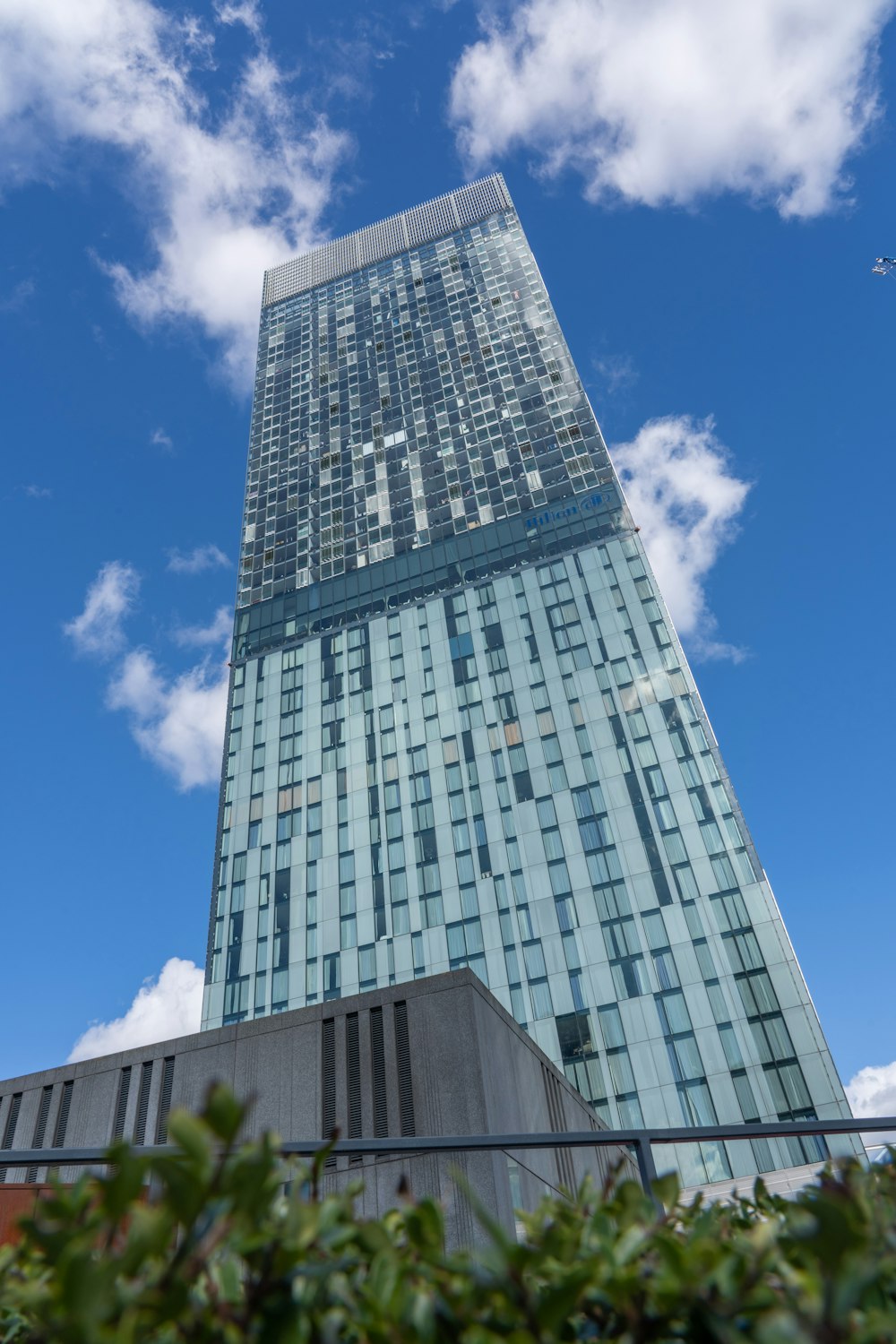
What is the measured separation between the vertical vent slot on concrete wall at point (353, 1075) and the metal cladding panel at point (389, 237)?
87162mm

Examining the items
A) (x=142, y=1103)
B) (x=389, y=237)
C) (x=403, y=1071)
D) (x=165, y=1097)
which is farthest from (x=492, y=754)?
(x=389, y=237)

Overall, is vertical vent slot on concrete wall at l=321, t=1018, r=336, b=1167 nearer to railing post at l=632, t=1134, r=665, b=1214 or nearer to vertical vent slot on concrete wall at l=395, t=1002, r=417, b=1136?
vertical vent slot on concrete wall at l=395, t=1002, r=417, b=1136

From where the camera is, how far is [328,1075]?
813 inches

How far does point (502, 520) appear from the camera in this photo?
216ft

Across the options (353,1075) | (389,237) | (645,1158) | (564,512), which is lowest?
(645,1158)

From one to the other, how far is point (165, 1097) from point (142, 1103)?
0.60 meters

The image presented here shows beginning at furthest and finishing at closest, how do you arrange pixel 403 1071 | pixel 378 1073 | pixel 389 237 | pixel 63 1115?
pixel 389 237 → pixel 63 1115 → pixel 378 1073 → pixel 403 1071

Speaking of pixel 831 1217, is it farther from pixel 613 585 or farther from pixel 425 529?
pixel 425 529

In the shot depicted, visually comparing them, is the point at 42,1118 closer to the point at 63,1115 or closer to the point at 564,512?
the point at 63,1115

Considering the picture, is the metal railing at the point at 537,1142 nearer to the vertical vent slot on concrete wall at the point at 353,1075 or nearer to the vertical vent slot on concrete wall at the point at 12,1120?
the vertical vent slot on concrete wall at the point at 353,1075

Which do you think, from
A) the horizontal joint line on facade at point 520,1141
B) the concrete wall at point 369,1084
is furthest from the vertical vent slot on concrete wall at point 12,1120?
the horizontal joint line on facade at point 520,1141

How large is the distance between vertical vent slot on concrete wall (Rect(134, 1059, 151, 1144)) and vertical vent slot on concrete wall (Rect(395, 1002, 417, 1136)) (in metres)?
6.57

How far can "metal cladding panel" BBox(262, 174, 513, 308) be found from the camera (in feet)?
300

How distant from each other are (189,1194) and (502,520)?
65550 millimetres
